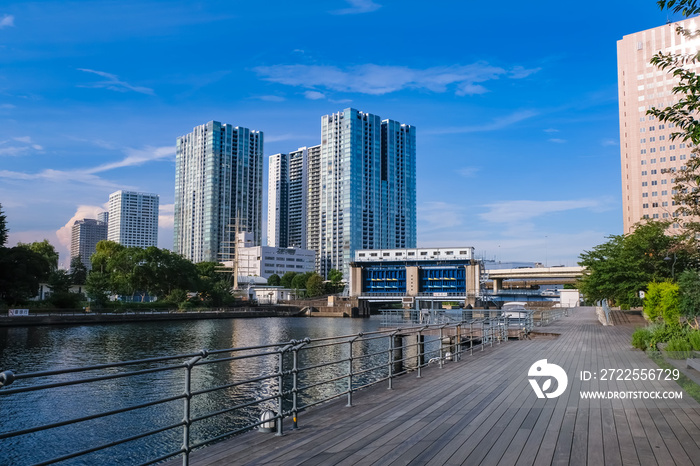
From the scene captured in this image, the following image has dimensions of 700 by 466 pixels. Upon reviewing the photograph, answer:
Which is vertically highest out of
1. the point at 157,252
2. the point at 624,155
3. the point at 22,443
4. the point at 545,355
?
the point at 624,155

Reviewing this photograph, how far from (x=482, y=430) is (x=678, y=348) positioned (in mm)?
9785

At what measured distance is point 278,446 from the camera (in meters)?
6.60

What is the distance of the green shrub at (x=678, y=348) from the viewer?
13309 millimetres

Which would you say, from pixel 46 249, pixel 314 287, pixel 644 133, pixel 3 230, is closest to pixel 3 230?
pixel 3 230

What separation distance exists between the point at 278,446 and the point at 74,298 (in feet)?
256

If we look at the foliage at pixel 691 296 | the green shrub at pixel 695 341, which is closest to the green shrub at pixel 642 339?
the foliage at pixel 691 296

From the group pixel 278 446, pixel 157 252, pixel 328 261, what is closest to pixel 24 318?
pixel 157 252

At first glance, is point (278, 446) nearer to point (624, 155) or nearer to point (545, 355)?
point (545, 355)

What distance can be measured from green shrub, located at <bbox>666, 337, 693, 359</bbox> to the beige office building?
117 meters

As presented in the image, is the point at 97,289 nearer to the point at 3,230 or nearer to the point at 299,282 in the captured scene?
the point at 3,230

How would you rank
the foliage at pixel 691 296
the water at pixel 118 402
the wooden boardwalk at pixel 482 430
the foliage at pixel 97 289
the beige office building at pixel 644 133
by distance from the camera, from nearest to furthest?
the wooden boardwalk at pixel 482 430 < the water at pixel 118 402 < the foliage at pixel 691 296 < the foliage at pixel 97 289 < the beige office building at pixel 644 133

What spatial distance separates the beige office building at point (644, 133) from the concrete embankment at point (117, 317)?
84.6 m

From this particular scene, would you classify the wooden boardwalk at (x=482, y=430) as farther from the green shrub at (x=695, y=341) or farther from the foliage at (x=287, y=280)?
the foliage at (x=287, y=280)

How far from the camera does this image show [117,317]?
232 feet
